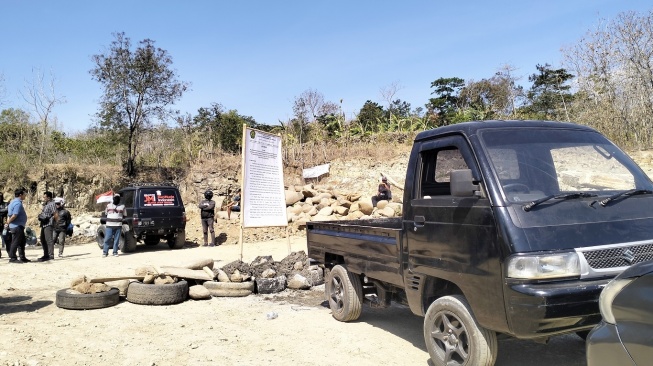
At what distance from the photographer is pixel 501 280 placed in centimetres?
355

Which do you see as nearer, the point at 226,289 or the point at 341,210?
the point at 226,289

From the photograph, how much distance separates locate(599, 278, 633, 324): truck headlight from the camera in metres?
2.54

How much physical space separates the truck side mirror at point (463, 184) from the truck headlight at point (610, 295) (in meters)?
1.43

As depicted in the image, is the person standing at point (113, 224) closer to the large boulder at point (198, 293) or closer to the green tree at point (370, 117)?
the large boulder at point (198, 293)

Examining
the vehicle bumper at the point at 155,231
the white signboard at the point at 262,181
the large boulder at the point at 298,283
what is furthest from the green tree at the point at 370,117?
the large boulder at the point at 298,283

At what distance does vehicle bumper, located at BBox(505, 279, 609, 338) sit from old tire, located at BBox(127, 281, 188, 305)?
5.77m

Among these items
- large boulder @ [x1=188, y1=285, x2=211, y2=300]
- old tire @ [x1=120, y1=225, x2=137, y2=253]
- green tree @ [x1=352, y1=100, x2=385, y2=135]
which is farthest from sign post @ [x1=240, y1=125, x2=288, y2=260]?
green tree @ [x1=352, y1=100, x2=385, y2=135]

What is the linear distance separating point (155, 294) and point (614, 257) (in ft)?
21.3

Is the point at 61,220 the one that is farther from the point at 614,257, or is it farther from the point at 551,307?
the point at 614,257

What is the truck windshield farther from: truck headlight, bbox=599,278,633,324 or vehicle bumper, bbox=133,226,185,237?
vehicle bumper, bbox=133,226,185,237

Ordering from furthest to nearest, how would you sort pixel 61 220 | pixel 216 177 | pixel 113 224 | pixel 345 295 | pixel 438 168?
pixel 216 177 → pixel 113 224 → pixel 61 220 → pixel 345 295 → pixel 438 168

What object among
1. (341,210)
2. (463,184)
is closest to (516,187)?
(463,184)

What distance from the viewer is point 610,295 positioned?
2.57 metres

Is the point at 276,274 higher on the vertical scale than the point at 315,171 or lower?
lower
